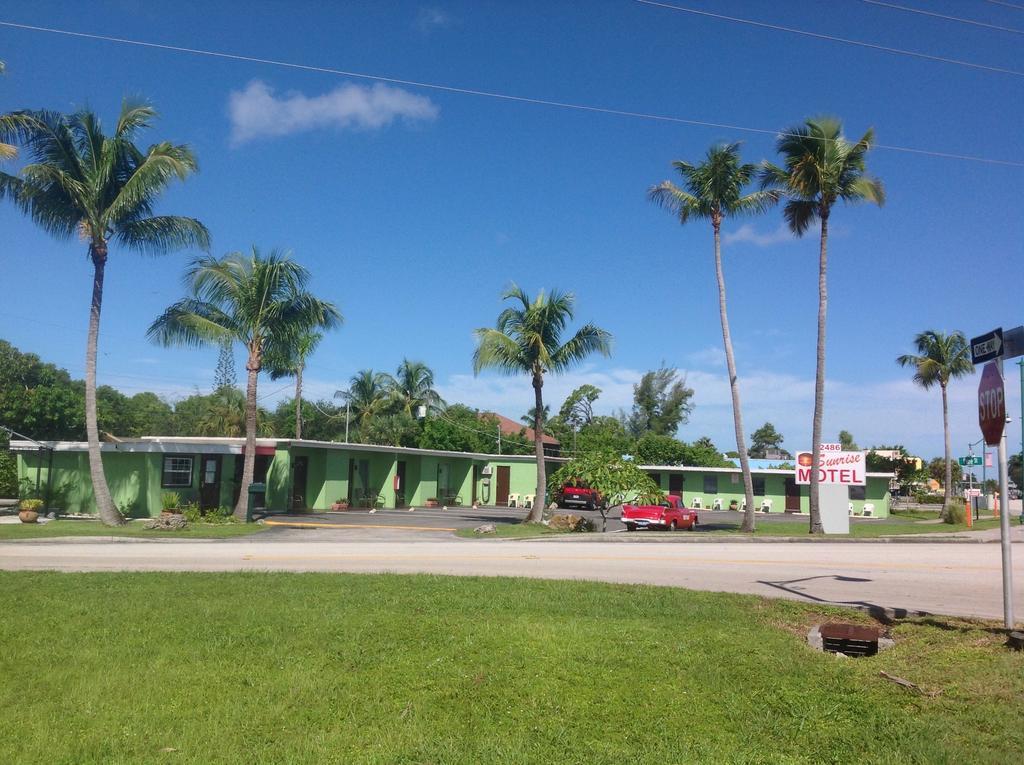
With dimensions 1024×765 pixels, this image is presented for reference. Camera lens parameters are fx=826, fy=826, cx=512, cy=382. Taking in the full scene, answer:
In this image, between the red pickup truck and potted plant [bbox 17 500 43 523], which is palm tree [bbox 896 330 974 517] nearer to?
the red pickup truck

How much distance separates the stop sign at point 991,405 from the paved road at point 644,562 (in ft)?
11.1

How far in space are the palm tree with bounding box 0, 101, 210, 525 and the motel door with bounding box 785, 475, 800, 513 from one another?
40.3m

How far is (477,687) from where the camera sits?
628cm

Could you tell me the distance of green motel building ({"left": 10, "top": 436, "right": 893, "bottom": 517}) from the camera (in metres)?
30.2

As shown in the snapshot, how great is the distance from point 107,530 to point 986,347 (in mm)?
22220

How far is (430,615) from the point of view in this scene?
348 inches

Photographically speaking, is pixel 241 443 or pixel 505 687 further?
pixel 241 443

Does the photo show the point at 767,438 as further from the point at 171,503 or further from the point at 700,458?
the point at 171,503

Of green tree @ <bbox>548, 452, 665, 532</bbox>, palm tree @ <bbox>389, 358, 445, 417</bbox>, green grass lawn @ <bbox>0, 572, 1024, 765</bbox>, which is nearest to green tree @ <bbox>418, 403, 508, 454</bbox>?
palm tree @ <bbox>389, 358, 445, 417</bbox>

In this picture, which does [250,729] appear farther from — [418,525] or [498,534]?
[418,525]

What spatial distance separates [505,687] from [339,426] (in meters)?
68.6

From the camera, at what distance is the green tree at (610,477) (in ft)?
91.7

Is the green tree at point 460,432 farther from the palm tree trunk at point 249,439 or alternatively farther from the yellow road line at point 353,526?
the palm tree trunk at point 249,439

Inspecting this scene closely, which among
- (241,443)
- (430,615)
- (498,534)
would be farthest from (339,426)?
(430,615)
